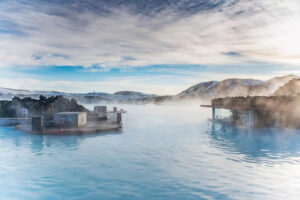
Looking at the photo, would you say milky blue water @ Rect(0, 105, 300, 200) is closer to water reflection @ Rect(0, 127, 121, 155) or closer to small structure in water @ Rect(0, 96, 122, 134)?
water reflection @ Rect(0, 127, 121, 155)

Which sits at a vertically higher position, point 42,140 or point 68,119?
point 68,119

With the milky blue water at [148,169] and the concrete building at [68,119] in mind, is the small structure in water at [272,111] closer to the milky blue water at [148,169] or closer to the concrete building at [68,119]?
the milky blue water at [148,169]

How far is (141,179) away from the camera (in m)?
13.8

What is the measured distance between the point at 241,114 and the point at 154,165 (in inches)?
1013

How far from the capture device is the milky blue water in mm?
12117

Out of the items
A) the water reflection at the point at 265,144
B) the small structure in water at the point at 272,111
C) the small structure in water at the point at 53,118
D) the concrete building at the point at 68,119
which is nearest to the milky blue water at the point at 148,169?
the water reflection at the point at 265,144

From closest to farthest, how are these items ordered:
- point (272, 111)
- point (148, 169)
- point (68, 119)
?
point (148, 169)
point (68, 119)
point (272, 111)

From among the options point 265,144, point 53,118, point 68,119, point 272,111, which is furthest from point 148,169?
point 272,111

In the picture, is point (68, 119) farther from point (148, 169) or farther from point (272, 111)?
point (272, 111)

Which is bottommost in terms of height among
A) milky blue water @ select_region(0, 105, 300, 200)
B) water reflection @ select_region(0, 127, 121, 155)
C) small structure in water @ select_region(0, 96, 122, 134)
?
milky blue water @ select_region(0, 105, 300, 200)

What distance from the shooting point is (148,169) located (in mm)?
15734

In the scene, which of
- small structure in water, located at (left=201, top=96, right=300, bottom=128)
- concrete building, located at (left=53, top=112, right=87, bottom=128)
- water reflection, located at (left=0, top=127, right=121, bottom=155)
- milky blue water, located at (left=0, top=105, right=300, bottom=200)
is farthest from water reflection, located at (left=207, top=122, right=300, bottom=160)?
concrete building, located at (left=53, top=112, right=87, bottom=128)

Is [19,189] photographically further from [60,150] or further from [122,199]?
[60,150]

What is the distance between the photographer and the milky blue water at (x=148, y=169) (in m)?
12.1
